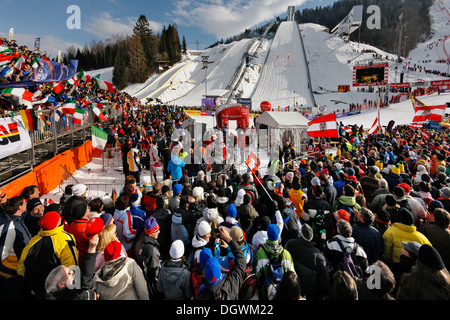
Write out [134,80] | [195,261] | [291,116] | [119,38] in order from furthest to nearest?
[119,38]
[134,80]
[291,116]
[195,261]

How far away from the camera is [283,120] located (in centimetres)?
1462

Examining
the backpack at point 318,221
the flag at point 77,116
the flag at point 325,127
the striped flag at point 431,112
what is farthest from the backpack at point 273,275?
the striped flag at point 431,112

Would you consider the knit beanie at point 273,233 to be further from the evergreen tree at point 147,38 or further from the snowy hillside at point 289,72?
the evergreen tree at point 147,38

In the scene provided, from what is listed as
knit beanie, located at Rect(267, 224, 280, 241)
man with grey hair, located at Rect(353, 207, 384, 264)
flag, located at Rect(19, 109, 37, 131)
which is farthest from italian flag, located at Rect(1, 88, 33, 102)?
man with grey hair, located at Rect(353, 207, 384, 264)

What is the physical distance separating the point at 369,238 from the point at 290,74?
48.5 m

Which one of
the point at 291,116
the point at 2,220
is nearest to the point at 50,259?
the point at 2,220

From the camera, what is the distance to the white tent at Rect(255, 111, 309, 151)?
14.2 m

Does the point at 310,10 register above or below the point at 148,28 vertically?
above

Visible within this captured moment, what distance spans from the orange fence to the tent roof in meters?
10.1

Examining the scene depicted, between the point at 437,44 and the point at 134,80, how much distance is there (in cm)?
7921

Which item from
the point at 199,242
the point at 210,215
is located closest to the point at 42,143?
the point at 210,215

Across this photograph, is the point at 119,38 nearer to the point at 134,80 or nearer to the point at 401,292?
the point at 134,80

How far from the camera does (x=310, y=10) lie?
101m
